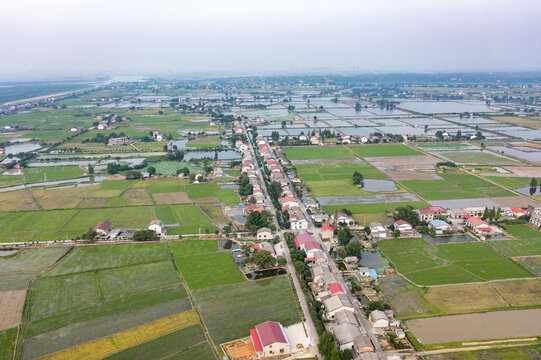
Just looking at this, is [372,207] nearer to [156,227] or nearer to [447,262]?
[447,262]

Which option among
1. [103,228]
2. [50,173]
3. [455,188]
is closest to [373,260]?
[455,188]

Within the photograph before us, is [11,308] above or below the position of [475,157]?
below

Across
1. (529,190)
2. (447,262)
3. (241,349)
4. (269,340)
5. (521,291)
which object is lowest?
(241,349)

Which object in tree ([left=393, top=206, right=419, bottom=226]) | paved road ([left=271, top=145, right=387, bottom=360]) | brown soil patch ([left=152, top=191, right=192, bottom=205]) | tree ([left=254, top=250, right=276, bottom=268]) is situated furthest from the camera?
brown soil patch ([left=152, top=191, right=192, bottom=205])

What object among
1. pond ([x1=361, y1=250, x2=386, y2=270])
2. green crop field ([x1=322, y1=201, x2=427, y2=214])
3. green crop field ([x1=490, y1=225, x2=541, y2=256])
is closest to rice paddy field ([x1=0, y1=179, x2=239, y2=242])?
green crop field ([x1=322, y1=201, x2=427, y2=214])

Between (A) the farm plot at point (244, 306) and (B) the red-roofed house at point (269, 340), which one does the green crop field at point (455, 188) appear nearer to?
(A) the farm plot at point (244, 306)

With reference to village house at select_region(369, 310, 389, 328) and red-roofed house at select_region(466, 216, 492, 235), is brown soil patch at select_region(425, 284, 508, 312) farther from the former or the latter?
red-roofed house at select_region(466, 216, 492, 235)
